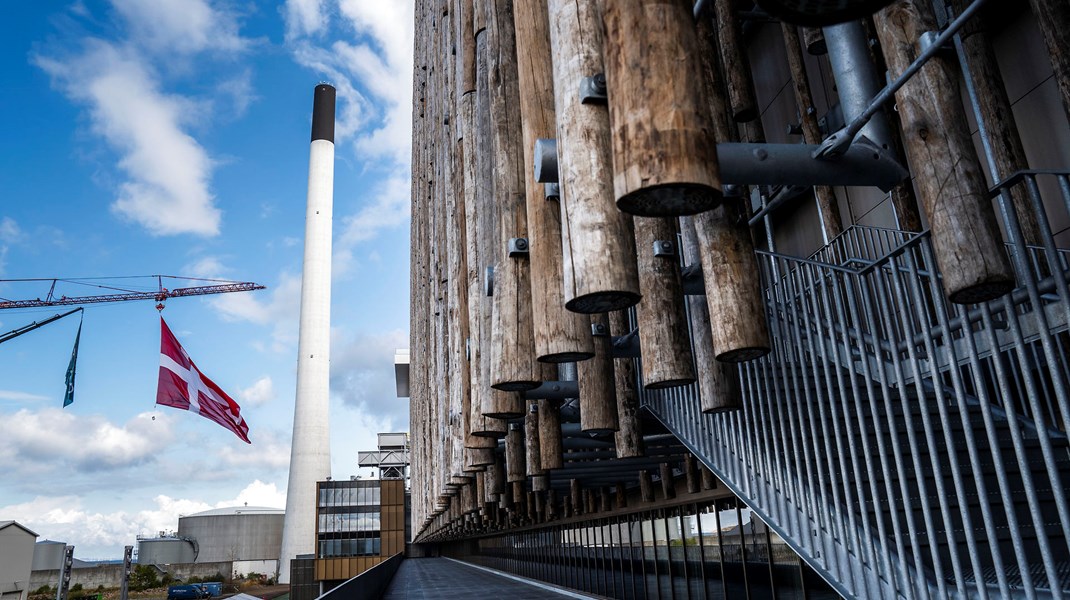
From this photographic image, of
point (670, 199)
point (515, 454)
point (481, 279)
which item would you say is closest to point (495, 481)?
point (515, 454)

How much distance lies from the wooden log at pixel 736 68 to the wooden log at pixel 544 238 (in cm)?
384

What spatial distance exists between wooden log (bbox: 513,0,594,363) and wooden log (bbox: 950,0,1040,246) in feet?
16.6

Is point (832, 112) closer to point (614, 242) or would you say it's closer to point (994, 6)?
point (994, 6)

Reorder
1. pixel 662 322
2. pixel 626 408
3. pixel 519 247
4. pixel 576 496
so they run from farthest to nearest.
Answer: pixel 576 496
pixel 626 408
pixel 519 247
pixel 662 322

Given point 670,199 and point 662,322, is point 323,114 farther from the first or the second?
point 670,199

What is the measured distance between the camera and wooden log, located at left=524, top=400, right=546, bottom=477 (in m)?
5.90

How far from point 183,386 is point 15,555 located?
59.9 feet

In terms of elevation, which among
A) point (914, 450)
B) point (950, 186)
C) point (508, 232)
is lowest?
point (914, 450)

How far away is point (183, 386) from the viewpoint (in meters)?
25.3

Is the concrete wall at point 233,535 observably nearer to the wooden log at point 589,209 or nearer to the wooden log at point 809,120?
the wooden log at point 809,120

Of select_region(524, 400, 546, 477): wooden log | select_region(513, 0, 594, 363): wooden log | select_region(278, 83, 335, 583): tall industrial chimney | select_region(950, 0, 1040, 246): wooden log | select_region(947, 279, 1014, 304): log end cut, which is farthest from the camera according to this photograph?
select_region(278, 83, 335, 583): tall industrial chimney

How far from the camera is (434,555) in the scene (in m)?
69.3

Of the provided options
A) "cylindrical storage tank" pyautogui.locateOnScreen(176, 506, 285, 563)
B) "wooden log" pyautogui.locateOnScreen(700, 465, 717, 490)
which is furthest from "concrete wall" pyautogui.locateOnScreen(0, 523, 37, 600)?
"cylindrical storage tank" pyautogui.locateOnScreen(176, 506, 285, 563)

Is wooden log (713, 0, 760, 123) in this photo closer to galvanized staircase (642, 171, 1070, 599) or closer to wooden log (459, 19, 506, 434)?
galvanized staircase (642, 171, 1070, 599)
